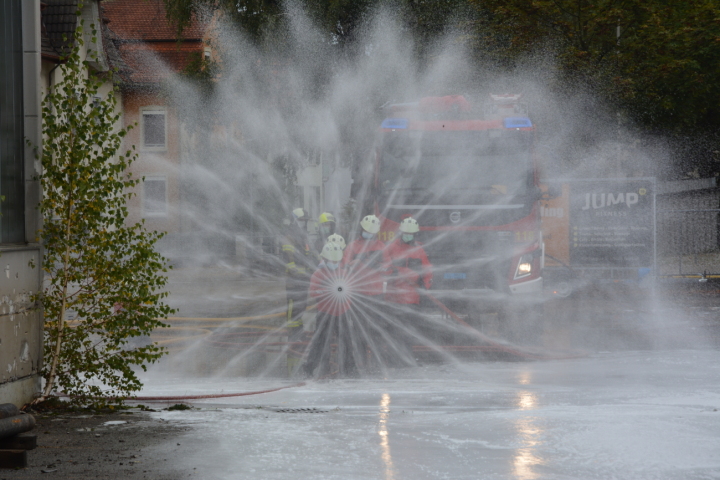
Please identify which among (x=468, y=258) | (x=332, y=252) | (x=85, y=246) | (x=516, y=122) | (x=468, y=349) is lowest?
(x=468, y=349)

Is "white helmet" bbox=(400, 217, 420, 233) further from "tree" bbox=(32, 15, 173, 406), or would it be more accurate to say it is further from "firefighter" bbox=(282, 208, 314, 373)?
"tree" bbox=(32, 15, 173, 406)

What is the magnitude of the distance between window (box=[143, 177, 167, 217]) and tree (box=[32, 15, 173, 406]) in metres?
31.5

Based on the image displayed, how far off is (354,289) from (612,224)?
9294mm

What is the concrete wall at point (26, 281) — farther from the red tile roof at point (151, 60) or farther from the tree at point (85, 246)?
the red tile roof at point (151, 60)

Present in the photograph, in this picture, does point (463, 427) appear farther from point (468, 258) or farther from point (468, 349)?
point (468, 258)

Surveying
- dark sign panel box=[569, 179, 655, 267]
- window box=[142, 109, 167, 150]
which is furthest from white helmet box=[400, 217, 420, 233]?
window box=[142, 109, 167, 150]

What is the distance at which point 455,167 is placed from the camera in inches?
468

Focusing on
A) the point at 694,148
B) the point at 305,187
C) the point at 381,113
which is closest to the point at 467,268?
the point at 381,113

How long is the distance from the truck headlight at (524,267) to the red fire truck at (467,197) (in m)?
0.01

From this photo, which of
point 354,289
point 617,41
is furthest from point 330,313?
point 617,41

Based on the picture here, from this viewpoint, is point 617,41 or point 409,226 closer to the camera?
point 409,226

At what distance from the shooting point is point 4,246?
5863 mm

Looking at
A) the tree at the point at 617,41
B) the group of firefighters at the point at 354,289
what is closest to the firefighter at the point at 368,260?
the group of firefighters at the point at 354,289

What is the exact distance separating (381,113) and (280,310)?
16.6 ft
